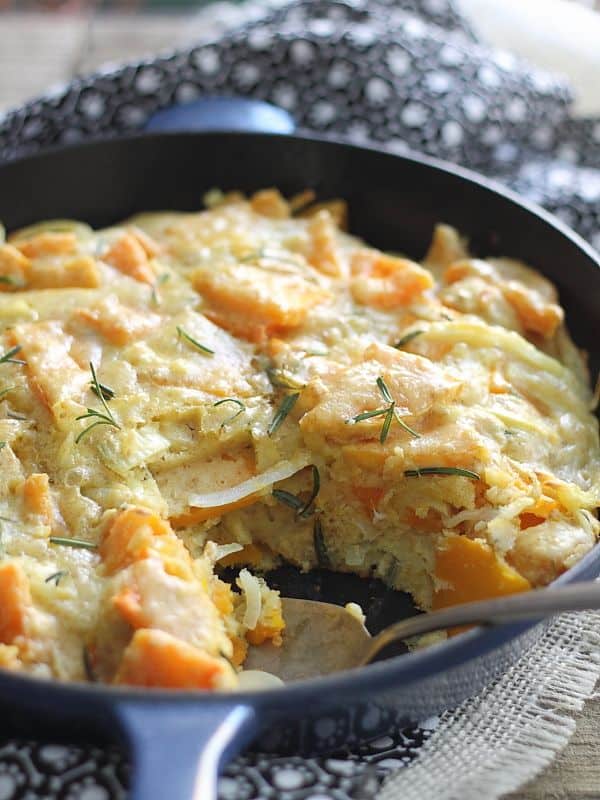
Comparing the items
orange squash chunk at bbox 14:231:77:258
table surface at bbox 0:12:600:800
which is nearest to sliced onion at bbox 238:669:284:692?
orange squash chunk at bbox 14:231:77:258

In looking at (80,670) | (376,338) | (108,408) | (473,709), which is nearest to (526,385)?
(376,338)

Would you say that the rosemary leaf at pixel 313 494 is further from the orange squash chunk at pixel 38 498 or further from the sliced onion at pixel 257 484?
the orange squash chunk at pixel 38 498

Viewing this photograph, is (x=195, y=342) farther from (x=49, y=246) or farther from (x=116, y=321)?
(x=49, y=246)

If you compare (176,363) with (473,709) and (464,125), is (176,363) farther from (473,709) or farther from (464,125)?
(464,125)

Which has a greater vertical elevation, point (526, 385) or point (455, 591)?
point (526, 385)

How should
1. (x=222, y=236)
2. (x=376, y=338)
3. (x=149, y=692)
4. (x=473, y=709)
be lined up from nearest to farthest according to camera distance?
1. (x=149, y=692)
2. (x=473, y=709)
3. (x=376, y=338)
4. (x=222, y=236)

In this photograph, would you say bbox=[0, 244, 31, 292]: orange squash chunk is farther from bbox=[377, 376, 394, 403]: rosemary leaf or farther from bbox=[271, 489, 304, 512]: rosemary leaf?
bbox=[377, 376, 394, 403]: rosemary leaf

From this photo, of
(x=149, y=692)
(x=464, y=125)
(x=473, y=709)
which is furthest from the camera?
(x=464, y=125)
